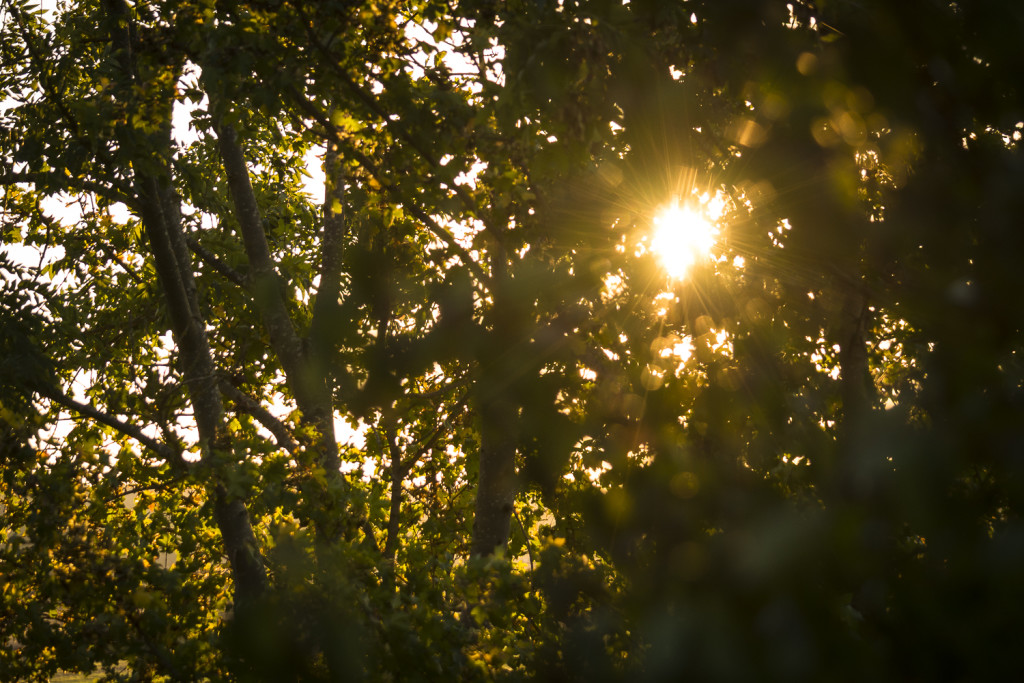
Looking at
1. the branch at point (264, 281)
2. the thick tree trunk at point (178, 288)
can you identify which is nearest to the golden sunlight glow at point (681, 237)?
the thick tree trunk at point (178, 288)

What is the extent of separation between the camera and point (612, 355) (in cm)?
390

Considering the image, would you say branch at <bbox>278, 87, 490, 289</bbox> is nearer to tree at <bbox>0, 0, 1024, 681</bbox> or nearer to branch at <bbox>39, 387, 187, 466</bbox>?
tree at <bbox>0, 0, 1024, 681</bbox>

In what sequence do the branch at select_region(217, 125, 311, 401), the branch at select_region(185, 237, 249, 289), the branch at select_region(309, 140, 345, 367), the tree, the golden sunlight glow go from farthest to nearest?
the branch at select_region(185, 237, 249, 289)
the branch at select_region(217, 125, 311, 401)
the branch at select_region(309, 140, 345, 367)
the golden sunlight glow
the tree

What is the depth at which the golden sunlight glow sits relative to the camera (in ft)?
12.1

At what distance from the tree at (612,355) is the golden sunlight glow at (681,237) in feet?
0.25

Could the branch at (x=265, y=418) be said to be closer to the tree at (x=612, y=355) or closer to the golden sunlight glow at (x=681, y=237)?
the tree at (x=612, y=355)

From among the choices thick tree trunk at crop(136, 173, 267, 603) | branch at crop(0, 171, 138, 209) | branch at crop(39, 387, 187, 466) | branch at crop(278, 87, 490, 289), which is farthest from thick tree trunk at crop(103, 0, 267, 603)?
branch at crop(278, 87, 490, 289)

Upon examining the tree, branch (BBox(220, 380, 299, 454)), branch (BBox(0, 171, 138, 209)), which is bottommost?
the tree

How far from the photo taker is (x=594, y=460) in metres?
3.31

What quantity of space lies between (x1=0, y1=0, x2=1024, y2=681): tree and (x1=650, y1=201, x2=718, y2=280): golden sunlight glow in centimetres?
8

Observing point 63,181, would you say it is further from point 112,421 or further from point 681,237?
point 681,237

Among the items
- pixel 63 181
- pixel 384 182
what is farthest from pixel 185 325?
pixel 384 182

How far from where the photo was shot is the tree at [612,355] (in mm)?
2373

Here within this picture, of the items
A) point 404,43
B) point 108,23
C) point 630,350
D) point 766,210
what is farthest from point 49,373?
point 766,210
